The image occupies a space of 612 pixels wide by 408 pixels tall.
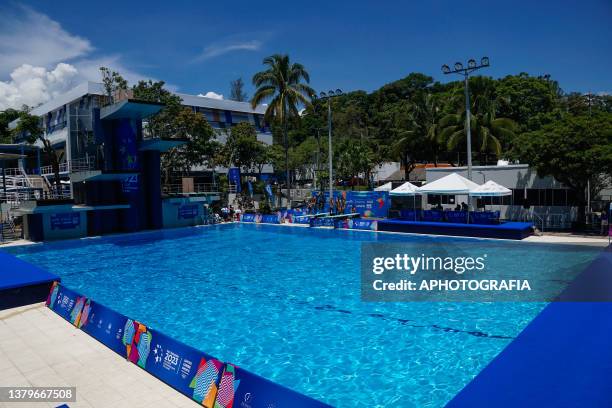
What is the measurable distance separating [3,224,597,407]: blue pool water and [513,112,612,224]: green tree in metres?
4.31

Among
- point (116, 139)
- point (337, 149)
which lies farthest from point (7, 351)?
point (337, 149)

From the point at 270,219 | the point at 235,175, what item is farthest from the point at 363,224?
the point at 235,175

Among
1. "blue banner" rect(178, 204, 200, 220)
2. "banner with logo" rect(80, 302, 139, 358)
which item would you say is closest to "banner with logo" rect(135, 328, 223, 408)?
"banner with logo" rect(80, 302, 139, 358)

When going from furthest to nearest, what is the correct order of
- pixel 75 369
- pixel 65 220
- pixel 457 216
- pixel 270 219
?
pixel 270 219 < pixel 65 220 < pixel 457 216 < pixel 75 369

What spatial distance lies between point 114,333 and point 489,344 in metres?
8.17

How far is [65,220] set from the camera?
27969 millimetres

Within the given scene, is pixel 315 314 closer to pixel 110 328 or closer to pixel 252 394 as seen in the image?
pixel 110 328

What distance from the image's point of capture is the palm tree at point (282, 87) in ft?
122

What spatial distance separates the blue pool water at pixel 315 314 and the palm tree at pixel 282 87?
1814 centimetres

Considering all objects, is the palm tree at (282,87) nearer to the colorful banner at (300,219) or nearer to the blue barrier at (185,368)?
the colorful banner at (300,219)

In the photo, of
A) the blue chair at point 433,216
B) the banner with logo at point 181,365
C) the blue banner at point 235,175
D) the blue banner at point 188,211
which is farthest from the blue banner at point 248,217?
the banner with logo at point 181,365

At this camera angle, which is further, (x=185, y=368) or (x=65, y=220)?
(x=65, y=220)

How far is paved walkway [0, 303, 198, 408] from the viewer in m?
6.76

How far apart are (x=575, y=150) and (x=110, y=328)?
70.2ft
